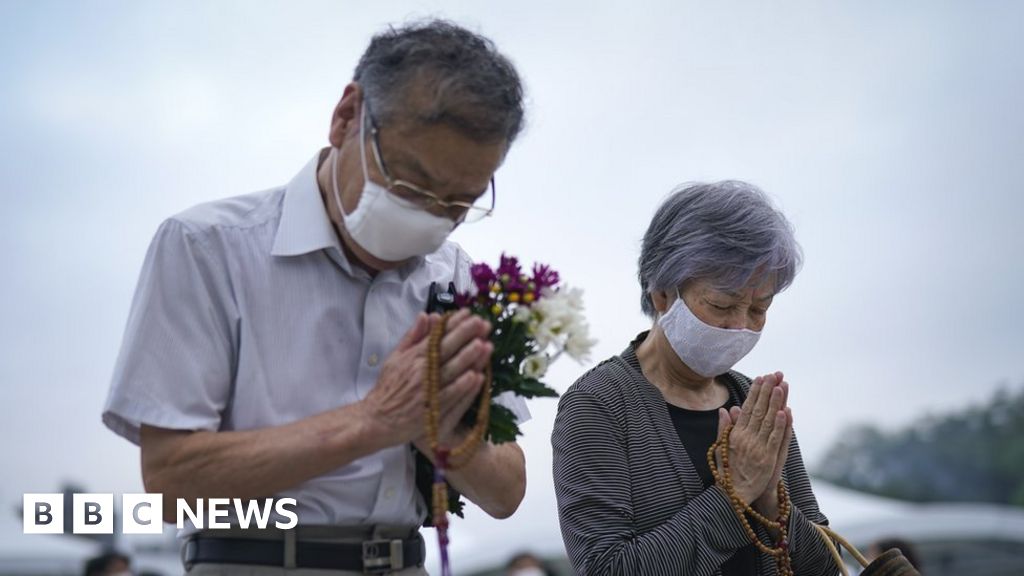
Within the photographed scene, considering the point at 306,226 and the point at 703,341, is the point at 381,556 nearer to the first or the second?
the point at 306,226

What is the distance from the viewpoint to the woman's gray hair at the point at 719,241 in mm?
3932

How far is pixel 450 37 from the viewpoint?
296cm

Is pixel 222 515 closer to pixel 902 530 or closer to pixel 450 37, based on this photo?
pixel 450 37

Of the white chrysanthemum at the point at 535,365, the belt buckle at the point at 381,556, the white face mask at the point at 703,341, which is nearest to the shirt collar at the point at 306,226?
the white chrysanthemum at the point at 535,365

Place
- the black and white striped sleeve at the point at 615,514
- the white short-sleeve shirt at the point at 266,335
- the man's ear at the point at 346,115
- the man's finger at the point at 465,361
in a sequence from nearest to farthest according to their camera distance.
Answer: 1. the man's finger at the point at 465,361
2. the white short-sleeve shirt at the point at 266,335
3. the man's ear at the point at 346,115
4. the black and white striped sleeve at the point at 615,514

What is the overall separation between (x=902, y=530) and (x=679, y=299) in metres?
13.2

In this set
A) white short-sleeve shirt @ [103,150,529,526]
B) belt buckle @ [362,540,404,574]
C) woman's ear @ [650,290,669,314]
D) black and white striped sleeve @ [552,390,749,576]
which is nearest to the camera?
white short-sleeve shirt @ [103,150,529,526]

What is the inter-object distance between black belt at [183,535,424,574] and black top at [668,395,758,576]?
4.23 ft

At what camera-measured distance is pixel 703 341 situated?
3912 mm

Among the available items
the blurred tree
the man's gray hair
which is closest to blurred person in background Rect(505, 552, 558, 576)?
the man's gray hair

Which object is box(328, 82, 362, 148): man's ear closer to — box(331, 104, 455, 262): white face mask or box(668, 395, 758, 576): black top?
box(331, 104, 455, 262): white face mask

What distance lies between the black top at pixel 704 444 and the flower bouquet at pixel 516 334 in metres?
1.11

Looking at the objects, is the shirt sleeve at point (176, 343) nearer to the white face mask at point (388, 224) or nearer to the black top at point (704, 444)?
the white face mask at point (388, 224)

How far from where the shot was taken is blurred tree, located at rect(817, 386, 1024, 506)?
2859 inches
